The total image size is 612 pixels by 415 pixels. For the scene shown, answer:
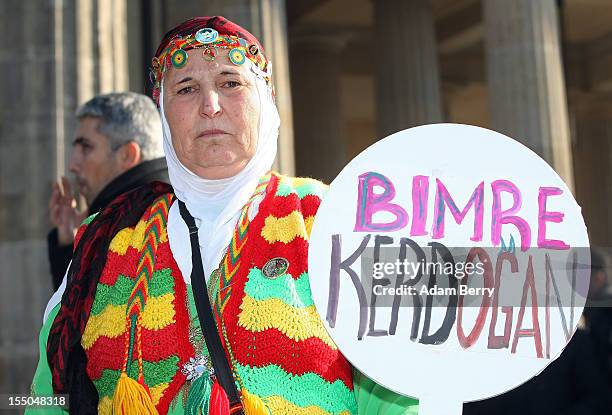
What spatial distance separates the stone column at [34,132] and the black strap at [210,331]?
151 inches

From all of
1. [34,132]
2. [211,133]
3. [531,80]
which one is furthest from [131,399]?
[531,80]

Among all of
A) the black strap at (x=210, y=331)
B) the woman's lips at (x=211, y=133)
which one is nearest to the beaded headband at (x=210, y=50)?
the woman's lips at (x=211, y=133)

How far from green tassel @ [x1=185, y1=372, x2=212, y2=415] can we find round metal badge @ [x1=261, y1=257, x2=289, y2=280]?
0.25 meters

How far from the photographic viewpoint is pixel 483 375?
64.9 inches

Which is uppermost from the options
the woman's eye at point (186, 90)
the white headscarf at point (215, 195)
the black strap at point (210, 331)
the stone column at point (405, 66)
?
the stone column at point (405, 66)

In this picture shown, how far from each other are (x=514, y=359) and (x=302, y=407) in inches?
18.1

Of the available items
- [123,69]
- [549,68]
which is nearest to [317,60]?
[549,68]

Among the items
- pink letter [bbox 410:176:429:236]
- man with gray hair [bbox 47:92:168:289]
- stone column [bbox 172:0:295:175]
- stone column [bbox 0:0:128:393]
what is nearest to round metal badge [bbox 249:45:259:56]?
pink letter [bbox 410:176:429:236]

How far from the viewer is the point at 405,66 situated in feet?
46.7

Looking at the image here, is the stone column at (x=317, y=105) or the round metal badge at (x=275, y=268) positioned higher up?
the stone column at (x=317, y=105)

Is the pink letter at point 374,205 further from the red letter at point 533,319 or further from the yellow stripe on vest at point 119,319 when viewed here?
the yellow stripe on vest at point 119,319

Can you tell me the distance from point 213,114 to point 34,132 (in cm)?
396

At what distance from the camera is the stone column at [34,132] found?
18.4 ft

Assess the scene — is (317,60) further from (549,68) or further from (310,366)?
(310,366)
